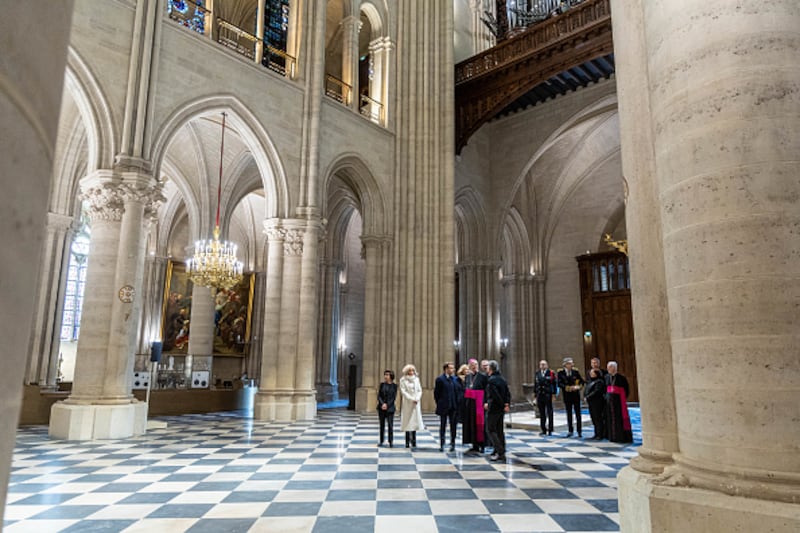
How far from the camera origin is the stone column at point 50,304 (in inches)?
515

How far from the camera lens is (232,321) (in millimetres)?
21000

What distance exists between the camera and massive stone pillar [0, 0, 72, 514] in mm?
759

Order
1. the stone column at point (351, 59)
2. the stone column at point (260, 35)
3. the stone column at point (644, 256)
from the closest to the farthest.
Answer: the stone column at point (644, 256) → the stone column at point (260, 35) → the stone column at point (351, 59)

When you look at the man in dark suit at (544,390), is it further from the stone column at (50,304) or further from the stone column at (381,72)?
the stone column at (50,304)

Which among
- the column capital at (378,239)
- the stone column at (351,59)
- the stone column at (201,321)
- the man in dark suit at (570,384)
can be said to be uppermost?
the stone column at (351,59)

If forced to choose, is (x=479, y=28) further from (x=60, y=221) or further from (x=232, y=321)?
(x=60, y=221)

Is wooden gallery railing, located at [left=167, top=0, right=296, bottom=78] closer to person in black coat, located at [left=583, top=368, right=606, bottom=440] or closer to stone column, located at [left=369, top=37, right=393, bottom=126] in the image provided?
stone column, located at [left=369, top=37, right=393, bottom=126]

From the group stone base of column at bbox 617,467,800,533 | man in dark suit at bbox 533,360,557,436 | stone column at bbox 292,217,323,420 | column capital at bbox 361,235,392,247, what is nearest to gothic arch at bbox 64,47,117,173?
stone column at bbox 292,217,323,420

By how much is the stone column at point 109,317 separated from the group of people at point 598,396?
6961 millimetres

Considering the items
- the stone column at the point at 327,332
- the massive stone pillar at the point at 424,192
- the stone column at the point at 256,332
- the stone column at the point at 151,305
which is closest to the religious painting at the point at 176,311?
the stone column at the point at 151,305

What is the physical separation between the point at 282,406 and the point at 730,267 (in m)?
10.4

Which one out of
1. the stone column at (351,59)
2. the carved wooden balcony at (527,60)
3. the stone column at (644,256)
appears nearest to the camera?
the stone column at (644,256)

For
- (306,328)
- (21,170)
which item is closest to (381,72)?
(306,328)

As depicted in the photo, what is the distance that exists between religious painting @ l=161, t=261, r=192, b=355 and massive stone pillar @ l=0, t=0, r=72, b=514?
20.4 m
